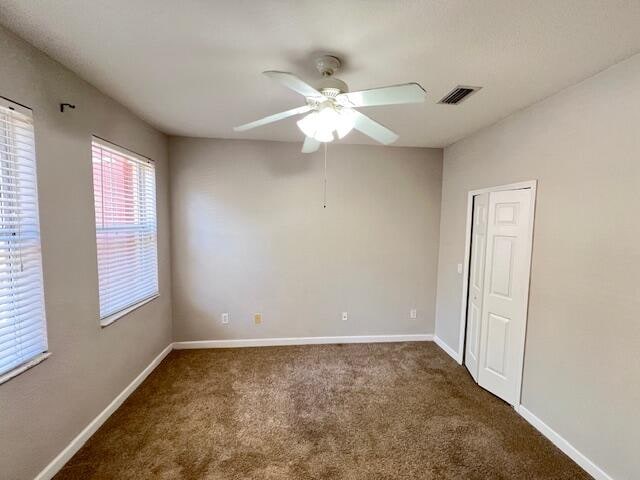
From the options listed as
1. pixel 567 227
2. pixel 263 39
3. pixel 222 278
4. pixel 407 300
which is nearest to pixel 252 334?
pixel 222 278

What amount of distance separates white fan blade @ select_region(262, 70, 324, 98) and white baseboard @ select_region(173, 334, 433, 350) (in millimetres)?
2962

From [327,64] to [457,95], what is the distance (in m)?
1.11

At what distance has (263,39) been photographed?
1.45 metres

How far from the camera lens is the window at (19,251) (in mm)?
1392

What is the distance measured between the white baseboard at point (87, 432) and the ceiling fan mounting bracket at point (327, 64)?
9.58 ft

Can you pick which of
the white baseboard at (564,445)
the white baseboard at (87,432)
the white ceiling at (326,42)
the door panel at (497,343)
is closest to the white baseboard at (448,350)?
the door panel at (497,343)

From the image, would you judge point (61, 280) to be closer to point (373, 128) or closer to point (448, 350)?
point (373, 128)

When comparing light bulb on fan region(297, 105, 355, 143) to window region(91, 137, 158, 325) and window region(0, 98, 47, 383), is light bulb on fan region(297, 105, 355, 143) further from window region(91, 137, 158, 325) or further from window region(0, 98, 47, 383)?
window region(91, 137, 158, 325)

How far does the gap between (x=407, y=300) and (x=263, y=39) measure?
3283mm

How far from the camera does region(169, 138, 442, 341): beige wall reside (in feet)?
10.8

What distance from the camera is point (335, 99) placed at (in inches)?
58.1

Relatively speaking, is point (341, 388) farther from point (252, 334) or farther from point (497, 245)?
point (497, 245)

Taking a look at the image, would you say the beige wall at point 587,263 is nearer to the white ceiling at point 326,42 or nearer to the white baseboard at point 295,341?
the white ceiling at point 326,42

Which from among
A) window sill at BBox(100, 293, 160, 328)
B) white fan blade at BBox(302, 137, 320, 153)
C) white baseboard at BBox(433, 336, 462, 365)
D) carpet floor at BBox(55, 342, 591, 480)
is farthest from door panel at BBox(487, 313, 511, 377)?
window sill at BBox(100, 293, 160, 328)
